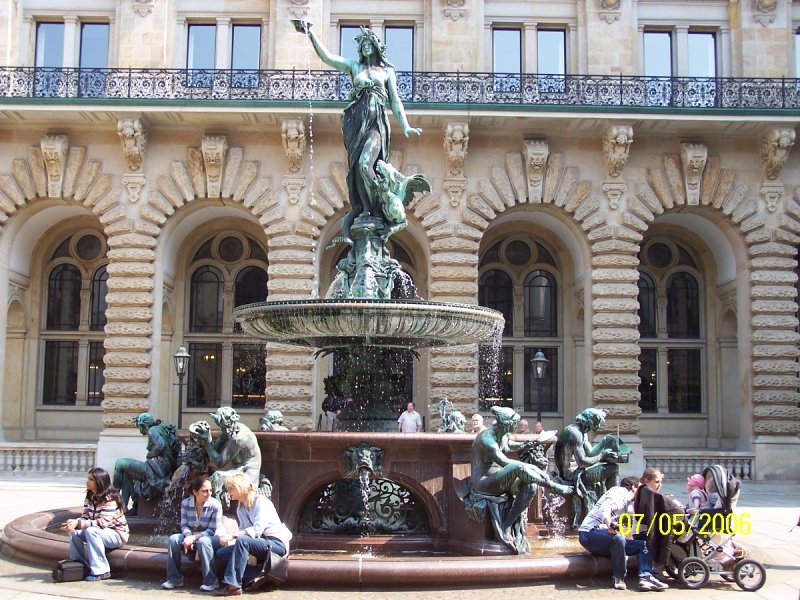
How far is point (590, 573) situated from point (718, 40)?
23.6 metres

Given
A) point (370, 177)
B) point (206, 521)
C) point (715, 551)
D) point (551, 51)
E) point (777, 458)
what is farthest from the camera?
point (551, 51)

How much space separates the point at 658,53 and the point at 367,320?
21.1 m

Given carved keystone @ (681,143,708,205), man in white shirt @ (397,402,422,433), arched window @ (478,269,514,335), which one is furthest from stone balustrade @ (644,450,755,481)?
man in white shirt @ (397,402,422,433)

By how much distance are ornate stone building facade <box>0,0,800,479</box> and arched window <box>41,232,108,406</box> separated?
0.65m

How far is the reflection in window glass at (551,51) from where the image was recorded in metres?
28.6

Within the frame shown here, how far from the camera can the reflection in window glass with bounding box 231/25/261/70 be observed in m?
28.5

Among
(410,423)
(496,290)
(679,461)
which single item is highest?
(496,290)

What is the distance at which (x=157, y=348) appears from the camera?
2692cm

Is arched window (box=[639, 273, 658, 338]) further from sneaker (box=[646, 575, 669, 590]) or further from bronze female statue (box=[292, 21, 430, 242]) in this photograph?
sneaker (box=[646, 575, 669, 590])

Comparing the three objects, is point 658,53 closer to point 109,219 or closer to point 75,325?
point 109,219

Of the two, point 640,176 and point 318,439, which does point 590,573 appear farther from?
point 640,176

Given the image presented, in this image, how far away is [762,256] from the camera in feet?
87.9

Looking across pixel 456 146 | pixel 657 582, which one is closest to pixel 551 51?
pixel 456 146

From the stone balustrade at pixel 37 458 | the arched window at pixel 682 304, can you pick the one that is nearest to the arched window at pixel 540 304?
the arched window at pixel 682 304
